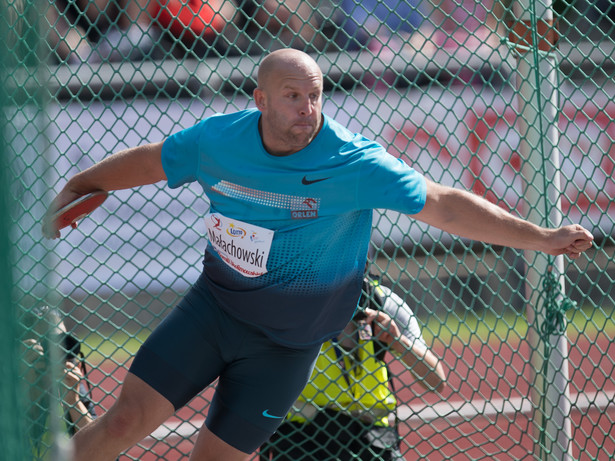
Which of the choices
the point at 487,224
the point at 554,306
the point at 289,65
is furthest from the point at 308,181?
the point at 554,306

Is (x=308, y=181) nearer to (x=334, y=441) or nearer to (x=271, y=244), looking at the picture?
(x=271, y=244)

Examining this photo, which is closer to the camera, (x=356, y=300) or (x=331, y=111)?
(x=356, y=300)

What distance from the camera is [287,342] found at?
111 inches

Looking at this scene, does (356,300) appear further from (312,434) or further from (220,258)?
(312,434)

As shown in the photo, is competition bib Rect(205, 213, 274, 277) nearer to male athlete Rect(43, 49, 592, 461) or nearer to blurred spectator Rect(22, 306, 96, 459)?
male athlete Rect(43, 49, 592, 461)

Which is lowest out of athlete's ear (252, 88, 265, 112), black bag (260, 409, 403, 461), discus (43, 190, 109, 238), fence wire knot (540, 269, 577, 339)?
black bag (260, 409, 403, 461)

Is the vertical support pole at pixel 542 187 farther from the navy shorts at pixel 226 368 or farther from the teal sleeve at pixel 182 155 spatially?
the teal sleeve at pixel 182 155

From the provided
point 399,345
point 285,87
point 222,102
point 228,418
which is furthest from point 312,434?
point 222,102

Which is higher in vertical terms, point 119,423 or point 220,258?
point 220,258

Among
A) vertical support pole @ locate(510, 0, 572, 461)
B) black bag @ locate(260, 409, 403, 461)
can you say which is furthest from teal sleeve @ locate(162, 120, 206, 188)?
vertical support pole @ locate(510, 0, 572, 461)

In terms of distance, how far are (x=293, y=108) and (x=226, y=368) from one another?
95 cm

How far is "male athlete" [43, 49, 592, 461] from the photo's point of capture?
273cm

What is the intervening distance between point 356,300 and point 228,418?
0.62 meters

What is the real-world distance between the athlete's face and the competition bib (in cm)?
Answer: 31
